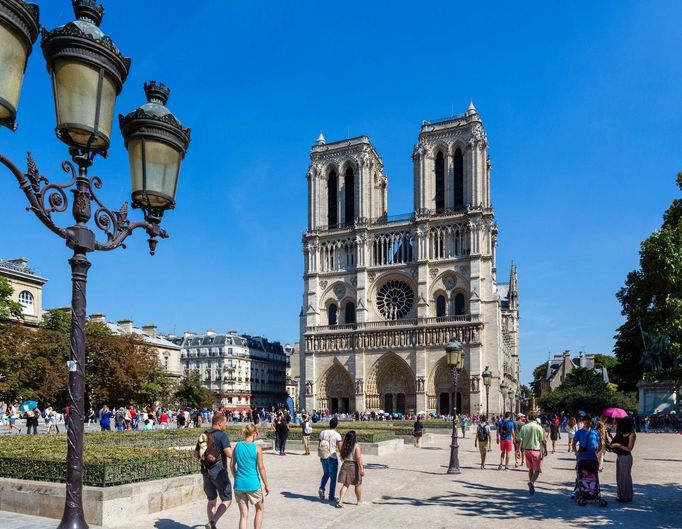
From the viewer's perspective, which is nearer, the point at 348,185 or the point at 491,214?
the point at 491,214

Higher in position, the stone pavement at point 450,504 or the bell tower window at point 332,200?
the bell tower window at point 332,200

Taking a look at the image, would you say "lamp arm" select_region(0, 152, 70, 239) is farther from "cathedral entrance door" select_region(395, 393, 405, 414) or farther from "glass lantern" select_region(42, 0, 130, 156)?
"cathedral entrance door" select_region(395, 393, 405, 414)

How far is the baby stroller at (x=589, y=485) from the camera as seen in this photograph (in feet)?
37.6

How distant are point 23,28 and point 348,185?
64.3m

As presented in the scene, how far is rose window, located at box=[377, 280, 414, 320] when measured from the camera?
63.3 meters

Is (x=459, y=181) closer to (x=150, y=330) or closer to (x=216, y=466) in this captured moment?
(x=150, y=330)

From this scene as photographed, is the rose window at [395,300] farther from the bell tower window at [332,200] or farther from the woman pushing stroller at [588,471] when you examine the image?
the woman pushing stroller at [588,471]

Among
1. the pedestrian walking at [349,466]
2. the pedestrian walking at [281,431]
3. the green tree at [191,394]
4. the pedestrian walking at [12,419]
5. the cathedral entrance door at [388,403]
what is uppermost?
the pedestrian walking at [349,466]

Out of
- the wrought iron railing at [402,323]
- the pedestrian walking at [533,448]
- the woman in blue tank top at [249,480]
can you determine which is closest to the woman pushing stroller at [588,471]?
the pedestrian walking at [533,448]

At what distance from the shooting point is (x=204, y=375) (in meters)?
82.2

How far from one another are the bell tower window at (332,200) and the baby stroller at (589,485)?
5686 cm

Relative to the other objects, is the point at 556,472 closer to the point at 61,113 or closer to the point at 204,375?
the point at 61,113

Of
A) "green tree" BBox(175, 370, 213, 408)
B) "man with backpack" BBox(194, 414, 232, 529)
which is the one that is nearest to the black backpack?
"man with backpack" BBox(194, 414, 232, 529)

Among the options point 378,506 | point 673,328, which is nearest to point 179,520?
point 378,506
